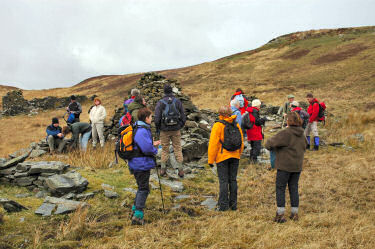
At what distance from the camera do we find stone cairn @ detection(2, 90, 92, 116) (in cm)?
3522

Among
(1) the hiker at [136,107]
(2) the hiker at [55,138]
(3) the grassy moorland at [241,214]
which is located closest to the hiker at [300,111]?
(3) the grassy moorland at [241,214]

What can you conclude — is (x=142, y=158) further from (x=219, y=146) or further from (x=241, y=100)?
(x=241, y=100)

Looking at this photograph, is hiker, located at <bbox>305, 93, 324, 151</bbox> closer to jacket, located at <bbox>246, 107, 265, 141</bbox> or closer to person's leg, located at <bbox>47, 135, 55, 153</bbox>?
jacket, located at <bbox>246, 107, 265, 141</bbox>

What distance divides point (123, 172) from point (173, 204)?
8.54 feet

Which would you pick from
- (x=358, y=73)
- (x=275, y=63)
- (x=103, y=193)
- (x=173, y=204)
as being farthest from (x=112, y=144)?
(x=275, y=63)

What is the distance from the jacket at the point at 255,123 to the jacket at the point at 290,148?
355 centimetres

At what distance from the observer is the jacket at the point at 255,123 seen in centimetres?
802

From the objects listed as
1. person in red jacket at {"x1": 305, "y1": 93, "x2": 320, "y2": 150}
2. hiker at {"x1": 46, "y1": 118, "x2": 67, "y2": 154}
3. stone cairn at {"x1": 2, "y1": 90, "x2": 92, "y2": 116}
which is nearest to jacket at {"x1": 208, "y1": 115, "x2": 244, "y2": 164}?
person in red jacket at {"x1": 305, "y1": 93, "x2": 320, "y2": 150}

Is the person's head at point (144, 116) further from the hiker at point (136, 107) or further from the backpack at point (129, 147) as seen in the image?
the hiker at point (136, 107)

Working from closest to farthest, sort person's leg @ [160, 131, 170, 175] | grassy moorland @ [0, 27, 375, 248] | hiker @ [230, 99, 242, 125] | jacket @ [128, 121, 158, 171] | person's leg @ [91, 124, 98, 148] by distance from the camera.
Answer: grassy moorland @ [0, 27, 375, 248] < jacket @ [128, 121, 158, 171] < person's leg @ [160, 131, 170, 175] < hiker @ [230, 99, 242, 125] < person's leg @ [91, 124, 98, 148]

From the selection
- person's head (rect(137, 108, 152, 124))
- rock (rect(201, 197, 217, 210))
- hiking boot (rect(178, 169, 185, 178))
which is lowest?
rock (rect(201, 197, 217, 210))

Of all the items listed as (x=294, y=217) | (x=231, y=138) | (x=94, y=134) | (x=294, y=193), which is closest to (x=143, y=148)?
(x=231, y=138)

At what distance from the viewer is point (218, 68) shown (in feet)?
154

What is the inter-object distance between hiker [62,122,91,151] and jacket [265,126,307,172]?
7697mm
